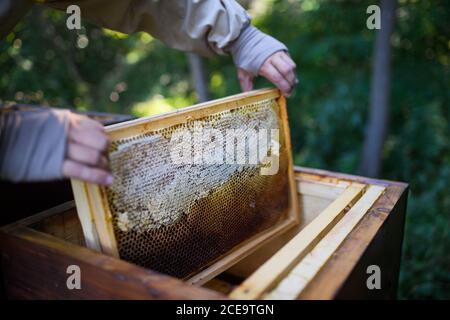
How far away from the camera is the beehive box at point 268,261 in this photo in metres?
0.92

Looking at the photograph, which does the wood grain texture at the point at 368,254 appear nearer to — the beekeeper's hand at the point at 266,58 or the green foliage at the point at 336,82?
the beekeeper's hand at the point at 266,58

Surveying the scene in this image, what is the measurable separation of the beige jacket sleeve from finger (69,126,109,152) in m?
0.86

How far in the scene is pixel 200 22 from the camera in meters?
1.61

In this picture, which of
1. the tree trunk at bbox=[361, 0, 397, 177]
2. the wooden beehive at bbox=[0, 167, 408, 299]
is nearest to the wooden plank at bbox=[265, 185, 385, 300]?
the wooden beehive at bbox=[0, 167, 408, 299]

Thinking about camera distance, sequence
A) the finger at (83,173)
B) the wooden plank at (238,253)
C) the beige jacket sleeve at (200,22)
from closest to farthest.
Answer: the finger at (83,173), the wooden plank at (238,253), the beige jacket sleeve at (200,22)

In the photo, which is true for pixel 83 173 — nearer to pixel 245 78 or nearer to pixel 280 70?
pixel 280 70

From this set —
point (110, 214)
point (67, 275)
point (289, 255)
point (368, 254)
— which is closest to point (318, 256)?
point (289, 255)

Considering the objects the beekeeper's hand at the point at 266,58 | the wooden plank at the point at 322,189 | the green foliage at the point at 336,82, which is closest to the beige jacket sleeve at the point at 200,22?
the beekeeper's hand at the point at 266,58

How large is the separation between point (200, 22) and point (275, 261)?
1.09 metres

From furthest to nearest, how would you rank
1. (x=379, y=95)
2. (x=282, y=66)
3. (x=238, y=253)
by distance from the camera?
1. (x=379, y=95)
2. (x=282, y=66)
3. (x=238, y=253)

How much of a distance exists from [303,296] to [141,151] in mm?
603

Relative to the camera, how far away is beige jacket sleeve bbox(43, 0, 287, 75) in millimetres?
1569

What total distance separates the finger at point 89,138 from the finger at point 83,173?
0.05 metres

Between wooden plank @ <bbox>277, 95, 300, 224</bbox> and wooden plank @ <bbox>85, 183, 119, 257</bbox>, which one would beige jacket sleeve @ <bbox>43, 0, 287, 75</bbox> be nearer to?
wooden plank @ <bbox>277, 95, 300, 224</bbox>
